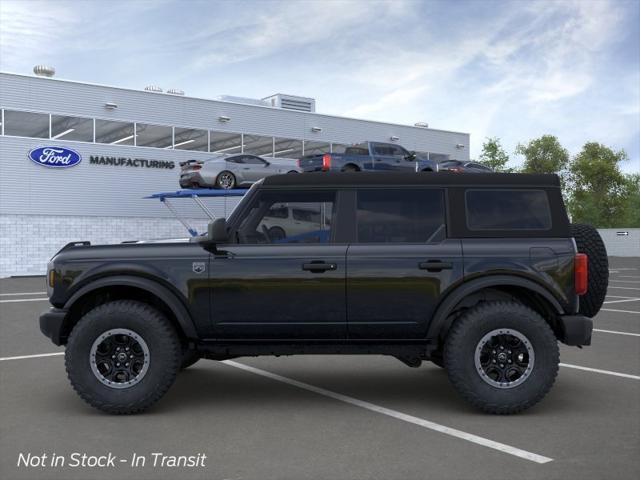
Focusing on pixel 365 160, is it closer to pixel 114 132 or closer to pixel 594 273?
pixel 114 132

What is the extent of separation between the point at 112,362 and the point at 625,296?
14.9 m

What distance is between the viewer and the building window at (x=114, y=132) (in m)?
30.6

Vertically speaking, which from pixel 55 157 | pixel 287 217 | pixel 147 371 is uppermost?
pixel 55 157

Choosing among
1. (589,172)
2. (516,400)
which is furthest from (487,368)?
(589,172)

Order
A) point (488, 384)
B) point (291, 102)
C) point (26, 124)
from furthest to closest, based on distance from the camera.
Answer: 1. point (291, 102)
2. point (26, 124)
3. point (488, 384)

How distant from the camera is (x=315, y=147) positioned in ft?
121

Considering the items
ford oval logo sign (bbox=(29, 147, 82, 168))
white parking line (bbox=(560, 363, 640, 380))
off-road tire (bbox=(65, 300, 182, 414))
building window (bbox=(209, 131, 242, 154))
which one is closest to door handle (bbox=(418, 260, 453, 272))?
off-road tire (bbox=(65, 300, 182, 414))

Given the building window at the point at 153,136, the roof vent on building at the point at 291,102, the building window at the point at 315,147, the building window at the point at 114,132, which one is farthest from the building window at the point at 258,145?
the building window at the point at 114,132

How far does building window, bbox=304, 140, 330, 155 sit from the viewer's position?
1444 inches

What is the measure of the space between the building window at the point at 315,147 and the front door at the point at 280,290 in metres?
31.3

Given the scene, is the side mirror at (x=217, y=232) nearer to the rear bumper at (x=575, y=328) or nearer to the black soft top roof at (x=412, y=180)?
the black soft top roof at (x=412, y=180)

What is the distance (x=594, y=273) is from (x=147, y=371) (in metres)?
3.85

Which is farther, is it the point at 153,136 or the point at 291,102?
the point at 291,102

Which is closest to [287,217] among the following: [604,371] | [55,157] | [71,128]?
[604,371]
